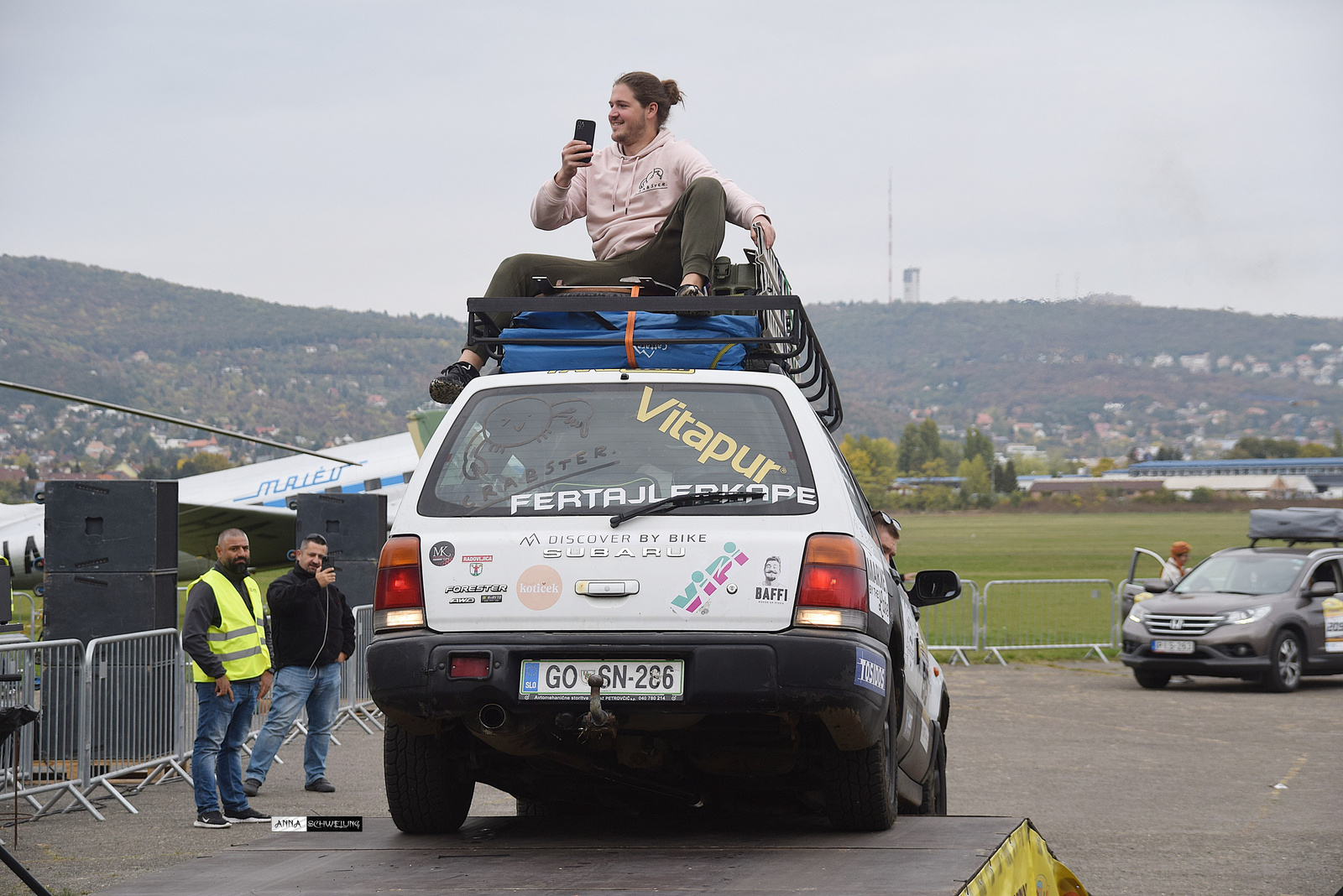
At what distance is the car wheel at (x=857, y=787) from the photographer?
499cm

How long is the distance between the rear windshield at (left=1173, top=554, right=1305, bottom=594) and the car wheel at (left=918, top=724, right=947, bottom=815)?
12.2 metres

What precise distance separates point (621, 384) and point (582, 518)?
0.62 meters

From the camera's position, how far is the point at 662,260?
6.36 meters

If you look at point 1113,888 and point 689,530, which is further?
point 1113,888

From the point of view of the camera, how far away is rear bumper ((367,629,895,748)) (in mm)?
4535

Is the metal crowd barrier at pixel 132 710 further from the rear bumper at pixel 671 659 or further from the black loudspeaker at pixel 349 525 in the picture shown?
the rear bumper at pixel 671 659

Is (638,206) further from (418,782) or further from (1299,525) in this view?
(1299,525)

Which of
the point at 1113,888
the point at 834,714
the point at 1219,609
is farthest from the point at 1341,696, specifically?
the point at 834,714

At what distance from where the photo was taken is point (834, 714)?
461 centimetres

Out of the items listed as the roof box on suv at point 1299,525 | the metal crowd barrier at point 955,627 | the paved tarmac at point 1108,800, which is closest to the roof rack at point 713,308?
the paved tarmac at point 1108,800

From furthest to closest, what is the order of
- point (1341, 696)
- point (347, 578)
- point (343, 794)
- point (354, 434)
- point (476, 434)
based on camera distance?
point (354, 434), point (1341, 696), point (347, 578), point (343, 794), point (476, 434)

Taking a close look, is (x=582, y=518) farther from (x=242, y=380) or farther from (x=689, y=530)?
(x=242, y=380)

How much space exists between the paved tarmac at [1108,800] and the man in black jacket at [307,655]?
280 millimetres

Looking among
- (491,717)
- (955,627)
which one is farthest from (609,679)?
(955,627)
